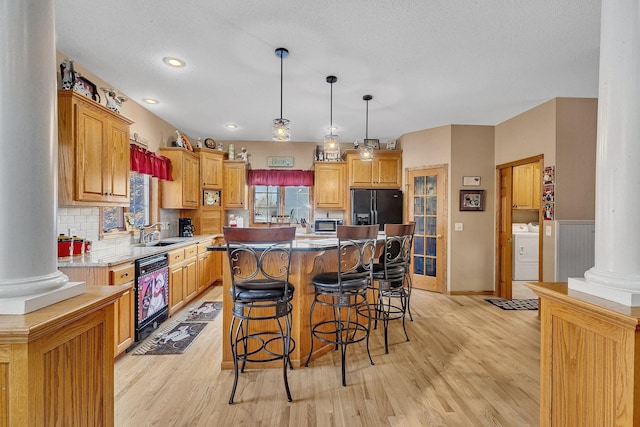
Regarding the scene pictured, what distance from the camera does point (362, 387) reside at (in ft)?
7.36

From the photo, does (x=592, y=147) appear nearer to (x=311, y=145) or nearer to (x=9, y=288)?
(x=311, y=145)

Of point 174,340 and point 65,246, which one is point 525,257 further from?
point 65,246

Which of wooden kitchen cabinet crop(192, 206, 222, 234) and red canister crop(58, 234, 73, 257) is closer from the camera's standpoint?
red canister crop(58, 234, 73, 257)

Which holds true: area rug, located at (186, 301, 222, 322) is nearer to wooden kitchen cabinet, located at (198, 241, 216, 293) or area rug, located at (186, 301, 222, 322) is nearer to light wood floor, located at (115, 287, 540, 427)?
wooden kitchen cabinet, located at (198, 241, 216, 293)

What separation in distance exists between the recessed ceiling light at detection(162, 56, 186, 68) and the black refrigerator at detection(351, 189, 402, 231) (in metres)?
3.44

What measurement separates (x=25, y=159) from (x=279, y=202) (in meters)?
4.99

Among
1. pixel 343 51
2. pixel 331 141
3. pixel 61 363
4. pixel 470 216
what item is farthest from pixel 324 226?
pixel 61 363

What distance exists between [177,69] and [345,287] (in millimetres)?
2748

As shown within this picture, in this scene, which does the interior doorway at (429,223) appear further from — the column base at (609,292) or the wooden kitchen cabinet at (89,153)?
the wooden kitchen cabinet at (89,153)

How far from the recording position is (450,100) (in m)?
3.84

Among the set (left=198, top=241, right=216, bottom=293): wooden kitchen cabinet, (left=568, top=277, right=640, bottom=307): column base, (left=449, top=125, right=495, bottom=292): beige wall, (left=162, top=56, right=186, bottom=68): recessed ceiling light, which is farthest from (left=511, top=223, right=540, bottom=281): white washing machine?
(left=162, top=56, right=186, bottom=68): recessed ceiling light

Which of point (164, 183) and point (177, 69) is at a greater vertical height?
point (177, 69)

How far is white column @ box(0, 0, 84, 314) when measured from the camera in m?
1.08

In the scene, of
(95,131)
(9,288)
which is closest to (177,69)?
(95,131)
